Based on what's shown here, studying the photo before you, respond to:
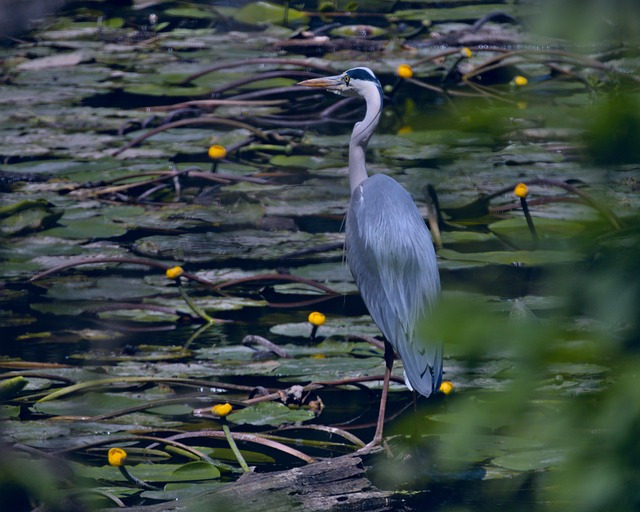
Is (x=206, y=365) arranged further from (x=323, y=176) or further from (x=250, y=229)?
(x=323, y=176)

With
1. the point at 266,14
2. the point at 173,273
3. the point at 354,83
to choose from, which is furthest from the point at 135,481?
the point at 266,14

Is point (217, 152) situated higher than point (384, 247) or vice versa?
point (384, 247)

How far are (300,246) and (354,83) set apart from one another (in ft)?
2.03

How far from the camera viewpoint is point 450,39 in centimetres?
523

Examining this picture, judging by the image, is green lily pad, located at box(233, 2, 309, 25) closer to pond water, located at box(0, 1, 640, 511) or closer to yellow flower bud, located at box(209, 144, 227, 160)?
pond water, located at box(0, 1, 640, 511)

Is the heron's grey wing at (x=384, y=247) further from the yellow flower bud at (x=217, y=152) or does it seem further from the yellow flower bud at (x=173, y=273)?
the yellow flower bud at (x=217, y=152)

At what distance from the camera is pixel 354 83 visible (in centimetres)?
272

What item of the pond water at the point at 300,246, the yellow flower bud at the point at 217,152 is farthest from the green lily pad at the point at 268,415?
the yellow flower bud at the point at 217,152

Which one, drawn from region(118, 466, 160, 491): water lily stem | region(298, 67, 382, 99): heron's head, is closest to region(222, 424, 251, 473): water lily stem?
region(118, 466, 160, 491): water lily stem

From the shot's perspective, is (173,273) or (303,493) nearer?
(303,493)

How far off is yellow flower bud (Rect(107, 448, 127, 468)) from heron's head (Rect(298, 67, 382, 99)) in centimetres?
126

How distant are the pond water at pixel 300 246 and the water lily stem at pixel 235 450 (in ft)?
0.08

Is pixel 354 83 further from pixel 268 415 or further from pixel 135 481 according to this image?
pixel 135 481

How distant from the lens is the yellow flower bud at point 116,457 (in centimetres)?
185
